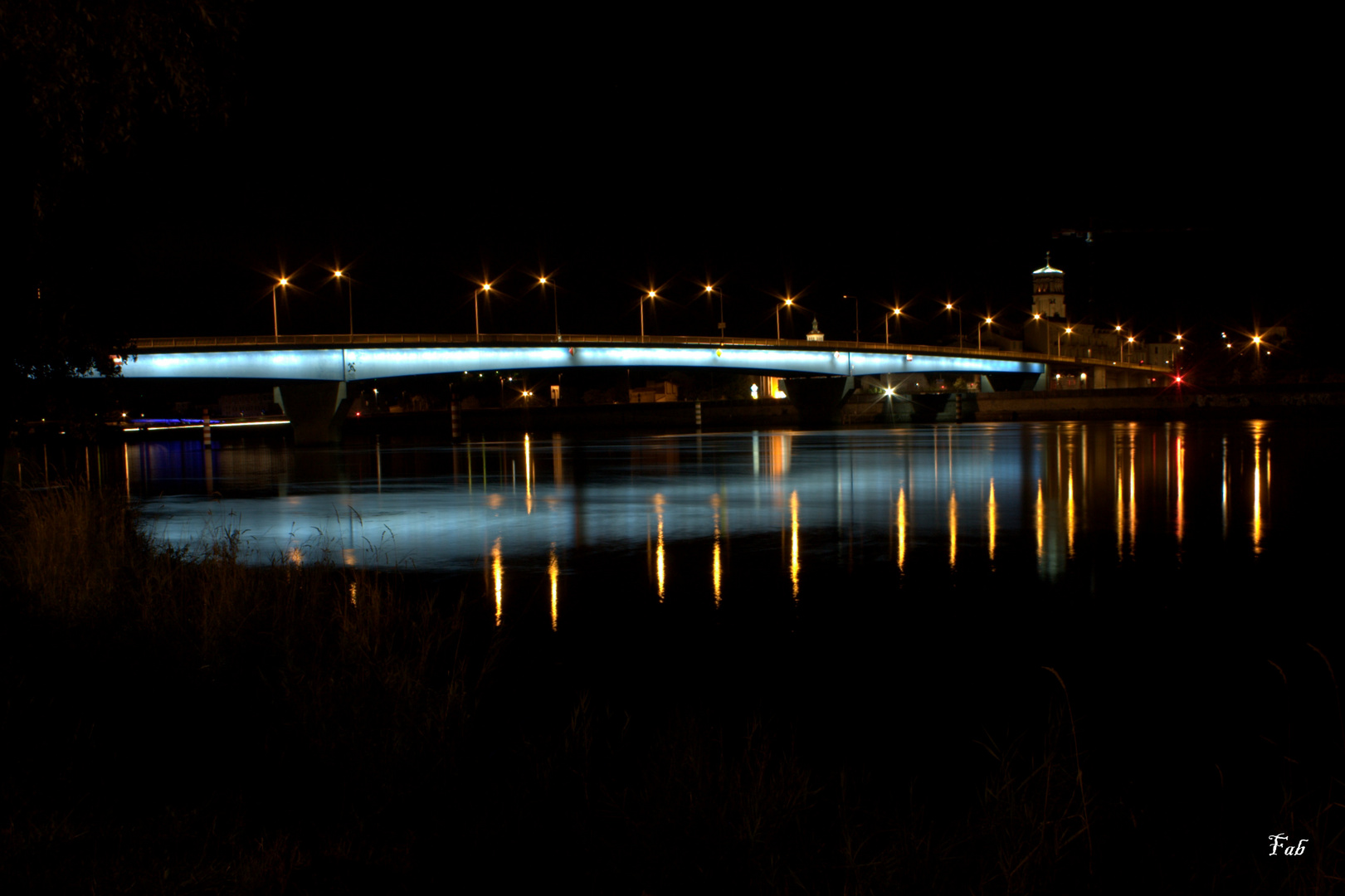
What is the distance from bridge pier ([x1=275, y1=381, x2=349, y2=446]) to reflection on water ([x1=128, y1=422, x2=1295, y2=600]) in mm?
35216

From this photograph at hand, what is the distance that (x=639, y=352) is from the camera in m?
85.6

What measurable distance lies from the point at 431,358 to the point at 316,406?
920 cm

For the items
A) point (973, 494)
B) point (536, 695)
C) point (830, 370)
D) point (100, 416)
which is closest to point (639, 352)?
point (830, 370)

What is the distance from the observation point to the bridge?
66.1 meters

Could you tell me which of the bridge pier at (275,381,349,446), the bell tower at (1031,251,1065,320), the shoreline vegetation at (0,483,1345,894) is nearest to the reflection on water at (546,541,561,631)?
the shoreline vegetation at (0,483,1345,894)

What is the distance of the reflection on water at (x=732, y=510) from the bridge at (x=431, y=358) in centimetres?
3527

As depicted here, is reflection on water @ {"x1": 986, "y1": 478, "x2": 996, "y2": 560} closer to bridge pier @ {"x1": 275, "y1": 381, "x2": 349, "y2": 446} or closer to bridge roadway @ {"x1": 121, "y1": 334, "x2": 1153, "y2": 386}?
bridge roadway @ {"x1": 121, "y1": 334, "x2": 1153, "y2": 386}

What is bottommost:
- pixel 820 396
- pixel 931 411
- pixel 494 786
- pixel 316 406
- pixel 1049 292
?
pixel 494 786

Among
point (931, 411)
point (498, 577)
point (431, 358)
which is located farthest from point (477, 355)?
point (498, 577)

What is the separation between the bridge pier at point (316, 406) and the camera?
6806cm

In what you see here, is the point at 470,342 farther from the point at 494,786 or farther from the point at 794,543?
the point at 494,786

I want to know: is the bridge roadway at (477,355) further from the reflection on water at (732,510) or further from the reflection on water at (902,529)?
the reflection on water at (902,529)

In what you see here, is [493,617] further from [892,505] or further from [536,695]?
[892,505]

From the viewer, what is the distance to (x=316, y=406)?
68.9m
